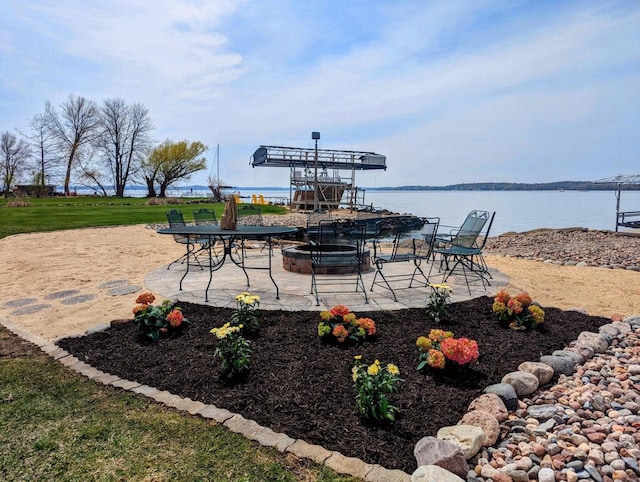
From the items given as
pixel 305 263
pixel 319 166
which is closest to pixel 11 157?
pixel 319 166

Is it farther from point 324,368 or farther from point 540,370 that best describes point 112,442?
point 540,370

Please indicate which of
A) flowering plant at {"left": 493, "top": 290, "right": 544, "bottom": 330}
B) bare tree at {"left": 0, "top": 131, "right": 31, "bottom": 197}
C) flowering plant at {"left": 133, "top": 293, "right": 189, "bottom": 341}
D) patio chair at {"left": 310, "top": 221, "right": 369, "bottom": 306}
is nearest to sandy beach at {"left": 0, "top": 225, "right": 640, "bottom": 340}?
flowering plant at {"left": 133, "top": 293, "right": 189, "bottom": 341}

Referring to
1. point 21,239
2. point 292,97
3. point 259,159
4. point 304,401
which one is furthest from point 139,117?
point 304,401

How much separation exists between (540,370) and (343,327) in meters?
1.50

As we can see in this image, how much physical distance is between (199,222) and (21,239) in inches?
237

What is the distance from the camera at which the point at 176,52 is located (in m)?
9.85

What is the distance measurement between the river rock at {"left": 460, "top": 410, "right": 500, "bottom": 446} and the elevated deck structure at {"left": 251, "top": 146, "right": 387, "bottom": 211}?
1752cm

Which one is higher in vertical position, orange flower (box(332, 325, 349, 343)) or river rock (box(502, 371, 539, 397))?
orange flower (box(332, 325, 349, 343))

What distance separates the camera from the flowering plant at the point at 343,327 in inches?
130

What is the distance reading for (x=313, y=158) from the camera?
22016 mm

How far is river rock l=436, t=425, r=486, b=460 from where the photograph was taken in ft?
6.54

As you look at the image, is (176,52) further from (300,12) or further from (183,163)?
(183,163)

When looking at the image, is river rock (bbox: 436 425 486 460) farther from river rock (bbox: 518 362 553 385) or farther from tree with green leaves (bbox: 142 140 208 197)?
tree with green leaves (bbox: 142 140 208 197)

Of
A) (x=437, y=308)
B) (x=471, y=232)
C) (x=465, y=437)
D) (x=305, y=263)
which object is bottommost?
(x=465, y=437)
